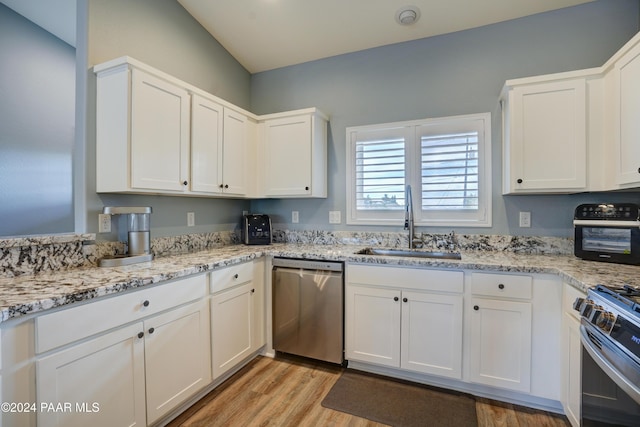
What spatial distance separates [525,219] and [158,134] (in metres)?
2.76

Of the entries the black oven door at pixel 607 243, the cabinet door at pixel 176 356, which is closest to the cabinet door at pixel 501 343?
the black oven door at pixel 607 243

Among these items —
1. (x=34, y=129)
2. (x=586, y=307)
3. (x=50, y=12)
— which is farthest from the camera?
(x=34, y=129)

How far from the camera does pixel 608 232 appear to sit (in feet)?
6.18

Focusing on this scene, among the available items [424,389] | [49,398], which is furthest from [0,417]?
[424,389]

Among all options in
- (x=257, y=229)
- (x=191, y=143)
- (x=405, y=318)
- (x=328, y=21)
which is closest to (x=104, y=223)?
(x=191, y=143)

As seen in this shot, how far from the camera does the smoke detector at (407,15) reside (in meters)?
2.35

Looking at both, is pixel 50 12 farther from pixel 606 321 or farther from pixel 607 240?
pixel 607 240

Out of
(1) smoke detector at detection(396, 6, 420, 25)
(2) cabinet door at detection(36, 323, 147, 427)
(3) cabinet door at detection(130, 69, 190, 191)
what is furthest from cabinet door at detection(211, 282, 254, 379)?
(1) smoke detector at detection(396, 6, 420, 25)

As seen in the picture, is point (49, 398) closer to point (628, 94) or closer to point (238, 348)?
point (238, 348)

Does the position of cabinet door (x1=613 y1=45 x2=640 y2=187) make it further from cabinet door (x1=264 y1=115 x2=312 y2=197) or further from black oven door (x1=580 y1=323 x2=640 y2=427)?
cabinet door (x1=264 y1=115 x2=312 y2=197)

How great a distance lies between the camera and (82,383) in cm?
126

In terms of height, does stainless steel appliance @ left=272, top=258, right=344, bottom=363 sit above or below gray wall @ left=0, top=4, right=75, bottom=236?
below

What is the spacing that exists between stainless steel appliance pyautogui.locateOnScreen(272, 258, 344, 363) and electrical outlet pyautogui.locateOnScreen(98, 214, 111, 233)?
1.18 metres

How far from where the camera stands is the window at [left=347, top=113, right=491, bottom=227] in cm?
246
